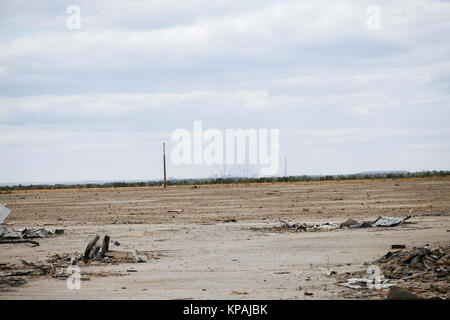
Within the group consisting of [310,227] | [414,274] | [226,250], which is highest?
[414,274]

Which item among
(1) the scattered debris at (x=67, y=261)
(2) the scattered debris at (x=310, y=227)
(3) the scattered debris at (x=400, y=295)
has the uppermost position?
(3) the scattered debris at (x=400, y=295)

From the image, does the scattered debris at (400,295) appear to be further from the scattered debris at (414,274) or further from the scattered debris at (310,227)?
the scattered debris at (310,227)

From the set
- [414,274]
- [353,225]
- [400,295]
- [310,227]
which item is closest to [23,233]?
[310,227]

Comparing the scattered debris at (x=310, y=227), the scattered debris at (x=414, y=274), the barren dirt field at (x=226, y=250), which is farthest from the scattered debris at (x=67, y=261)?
the scattered debris at (x=310, y=227)

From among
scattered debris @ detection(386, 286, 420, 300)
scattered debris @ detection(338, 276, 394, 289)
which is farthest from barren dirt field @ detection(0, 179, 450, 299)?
scattered debris @ detection(386, 286, 420, 300)

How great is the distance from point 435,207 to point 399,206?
90.8 inches

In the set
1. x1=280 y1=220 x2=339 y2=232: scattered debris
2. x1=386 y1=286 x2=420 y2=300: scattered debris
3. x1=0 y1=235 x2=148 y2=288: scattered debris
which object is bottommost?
x1=0 y1=235 x2=148 y2=288: scattered debris

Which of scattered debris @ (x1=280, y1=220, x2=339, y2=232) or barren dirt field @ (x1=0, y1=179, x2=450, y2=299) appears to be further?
scattered debris @ (x1=280, y1=220, x2=339, y2=232)

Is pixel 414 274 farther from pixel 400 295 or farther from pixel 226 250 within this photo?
pixel 226 250

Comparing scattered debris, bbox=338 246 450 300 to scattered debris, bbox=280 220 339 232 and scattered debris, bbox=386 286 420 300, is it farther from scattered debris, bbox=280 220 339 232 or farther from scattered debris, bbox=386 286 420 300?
scattered debris, bbox=280 220 339 232
